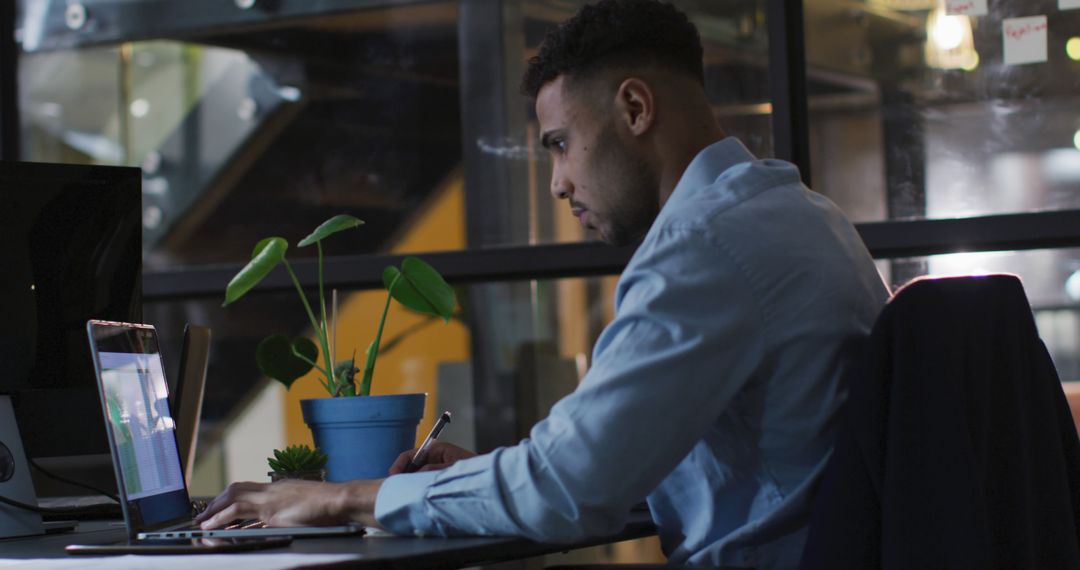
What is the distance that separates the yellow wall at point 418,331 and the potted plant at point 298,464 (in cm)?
135

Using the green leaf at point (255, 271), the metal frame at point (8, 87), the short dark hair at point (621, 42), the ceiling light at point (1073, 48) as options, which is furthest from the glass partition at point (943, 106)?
the metal frame at point (8, 87)

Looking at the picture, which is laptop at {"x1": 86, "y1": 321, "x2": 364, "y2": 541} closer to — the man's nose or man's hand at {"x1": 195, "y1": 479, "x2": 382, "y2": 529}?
man's hand at {"x1": 195, "y1": 479, "x2": 382, "y2": 529}

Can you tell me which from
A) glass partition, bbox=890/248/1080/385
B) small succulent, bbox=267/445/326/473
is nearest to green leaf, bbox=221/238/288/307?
small succulent, bbox=267/445/326/473

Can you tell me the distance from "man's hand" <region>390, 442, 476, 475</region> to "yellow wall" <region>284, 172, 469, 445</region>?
1363 mm

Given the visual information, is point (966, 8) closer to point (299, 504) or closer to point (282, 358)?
point (282, 358)

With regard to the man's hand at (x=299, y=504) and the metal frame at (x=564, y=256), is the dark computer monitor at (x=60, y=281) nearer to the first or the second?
the man's hand at (x=299, y=504)

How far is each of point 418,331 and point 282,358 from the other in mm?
1074

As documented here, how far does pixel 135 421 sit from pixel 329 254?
5.49ft

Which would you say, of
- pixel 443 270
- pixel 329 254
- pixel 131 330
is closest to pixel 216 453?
pixel 329 254

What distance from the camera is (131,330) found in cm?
172

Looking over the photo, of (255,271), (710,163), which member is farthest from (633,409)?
(255,271)

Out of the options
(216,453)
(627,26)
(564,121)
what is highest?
(627,26)

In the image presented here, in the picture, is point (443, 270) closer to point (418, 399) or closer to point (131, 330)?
point (418, 399)

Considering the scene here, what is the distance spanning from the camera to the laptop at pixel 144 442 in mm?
1535
